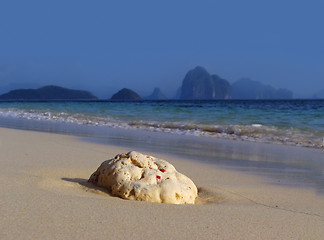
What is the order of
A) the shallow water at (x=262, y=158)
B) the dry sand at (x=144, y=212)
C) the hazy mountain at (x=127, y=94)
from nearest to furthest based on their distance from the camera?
the dry sand at (x=144, y=212)
the shallow water at (x=262, y=158)
the hazy mountain at (x=127, y=94)

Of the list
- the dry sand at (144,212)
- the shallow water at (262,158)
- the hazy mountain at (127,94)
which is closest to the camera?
the dry sand at (144,212)

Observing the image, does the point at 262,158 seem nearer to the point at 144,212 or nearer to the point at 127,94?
the point at 144,212

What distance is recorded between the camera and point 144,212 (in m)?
2.60

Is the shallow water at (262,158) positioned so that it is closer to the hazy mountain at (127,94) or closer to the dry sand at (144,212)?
the dry sand at (144,212)

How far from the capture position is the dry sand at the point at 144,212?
7.14ft

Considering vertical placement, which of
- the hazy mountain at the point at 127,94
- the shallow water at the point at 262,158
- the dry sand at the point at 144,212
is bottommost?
the shallow water at the point at 262,158

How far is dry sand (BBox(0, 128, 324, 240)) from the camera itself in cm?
218

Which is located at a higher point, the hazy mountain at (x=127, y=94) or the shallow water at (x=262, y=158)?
the hazy mountain at (x=127, y=94)

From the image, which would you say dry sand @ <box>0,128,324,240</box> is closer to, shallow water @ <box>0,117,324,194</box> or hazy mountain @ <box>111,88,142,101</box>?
shallow water @ <box>0,117,324,194</box>

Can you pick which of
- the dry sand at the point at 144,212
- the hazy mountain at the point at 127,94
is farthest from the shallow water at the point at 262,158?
the hazy mountain at the point at 127,94

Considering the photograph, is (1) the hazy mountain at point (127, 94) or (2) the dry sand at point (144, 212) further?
(1) the hazy mountain at point (127, 94)

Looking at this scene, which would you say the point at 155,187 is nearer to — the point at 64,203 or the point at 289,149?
the point at 64,203

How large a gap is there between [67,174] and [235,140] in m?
5.72

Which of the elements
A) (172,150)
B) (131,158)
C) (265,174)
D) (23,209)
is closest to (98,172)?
(131,158)
